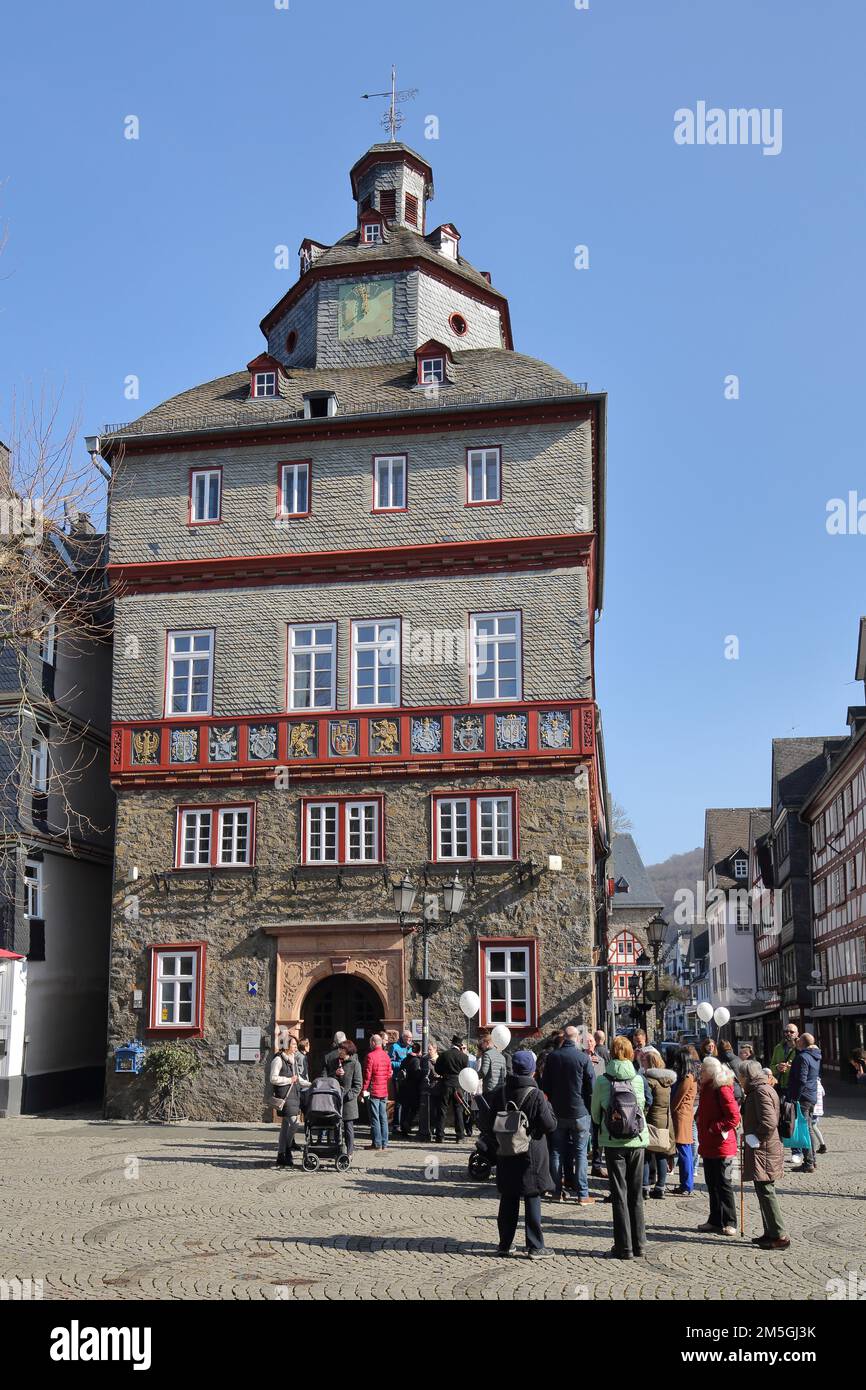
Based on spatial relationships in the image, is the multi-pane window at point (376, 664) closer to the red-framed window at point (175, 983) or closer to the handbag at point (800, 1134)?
the red-framed window at point (175, 983)

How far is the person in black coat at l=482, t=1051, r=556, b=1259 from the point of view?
1081cm

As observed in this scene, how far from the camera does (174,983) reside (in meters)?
27.2

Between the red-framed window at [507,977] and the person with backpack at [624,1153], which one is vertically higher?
the red-framed window at [507,977]

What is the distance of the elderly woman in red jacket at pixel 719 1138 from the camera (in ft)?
41.0

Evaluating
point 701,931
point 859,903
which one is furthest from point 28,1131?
point 701,931

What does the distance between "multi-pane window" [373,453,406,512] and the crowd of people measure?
11.4 m

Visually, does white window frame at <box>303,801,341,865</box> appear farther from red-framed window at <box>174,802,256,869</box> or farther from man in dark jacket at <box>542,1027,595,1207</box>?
man in dark jacket at <box>542,1027,595,1207</box>

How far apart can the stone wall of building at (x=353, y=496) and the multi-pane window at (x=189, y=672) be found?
6.12 feet

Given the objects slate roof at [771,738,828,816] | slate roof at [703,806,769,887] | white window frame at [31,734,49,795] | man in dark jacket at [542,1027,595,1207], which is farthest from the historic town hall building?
slate roof at [703,806,769,887]

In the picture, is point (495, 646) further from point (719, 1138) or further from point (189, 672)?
point (719, 1138)

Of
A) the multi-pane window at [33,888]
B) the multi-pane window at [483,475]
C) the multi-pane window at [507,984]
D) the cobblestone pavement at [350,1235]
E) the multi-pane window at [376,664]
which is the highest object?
the multi-pane window at [483,475]

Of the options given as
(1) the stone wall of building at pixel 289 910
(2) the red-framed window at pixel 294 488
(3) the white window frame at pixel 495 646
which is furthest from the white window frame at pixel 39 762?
(3) the white window frame at pixel 495 646

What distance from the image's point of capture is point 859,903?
44.8 metres
